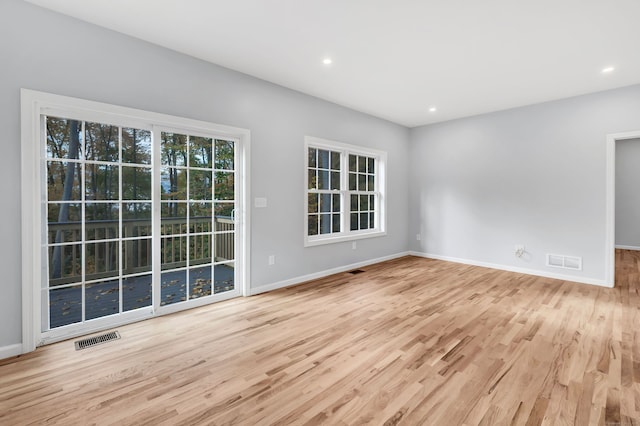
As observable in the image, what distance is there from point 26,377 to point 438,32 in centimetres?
440

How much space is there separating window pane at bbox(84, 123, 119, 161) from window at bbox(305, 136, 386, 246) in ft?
7.99

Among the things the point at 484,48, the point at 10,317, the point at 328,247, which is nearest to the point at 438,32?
the point at 484,48

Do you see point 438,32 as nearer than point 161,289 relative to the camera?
Yes

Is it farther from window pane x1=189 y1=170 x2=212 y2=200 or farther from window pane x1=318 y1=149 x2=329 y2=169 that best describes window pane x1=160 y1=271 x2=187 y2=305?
window pane x1=318 y1=149 x2=329 y2=169

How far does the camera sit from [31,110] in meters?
2.47

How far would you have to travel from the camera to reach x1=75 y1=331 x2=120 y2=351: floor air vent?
2.58 meters

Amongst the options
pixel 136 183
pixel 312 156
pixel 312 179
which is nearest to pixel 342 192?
pixel 312 179

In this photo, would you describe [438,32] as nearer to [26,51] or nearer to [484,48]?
[484,48]

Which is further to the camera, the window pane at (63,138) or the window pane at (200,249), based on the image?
the window pane at (200,249)

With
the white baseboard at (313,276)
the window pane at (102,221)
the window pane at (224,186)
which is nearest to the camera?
the window pane at (102,221)

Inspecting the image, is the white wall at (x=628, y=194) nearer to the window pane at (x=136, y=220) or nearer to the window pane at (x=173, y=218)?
the window pane at (x=173, y=218)

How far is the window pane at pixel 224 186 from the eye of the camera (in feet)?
12.1

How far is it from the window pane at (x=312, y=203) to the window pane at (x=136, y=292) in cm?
247

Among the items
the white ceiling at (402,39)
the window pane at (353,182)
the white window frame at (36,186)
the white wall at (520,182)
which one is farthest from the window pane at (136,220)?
the white wall at (520,182)
